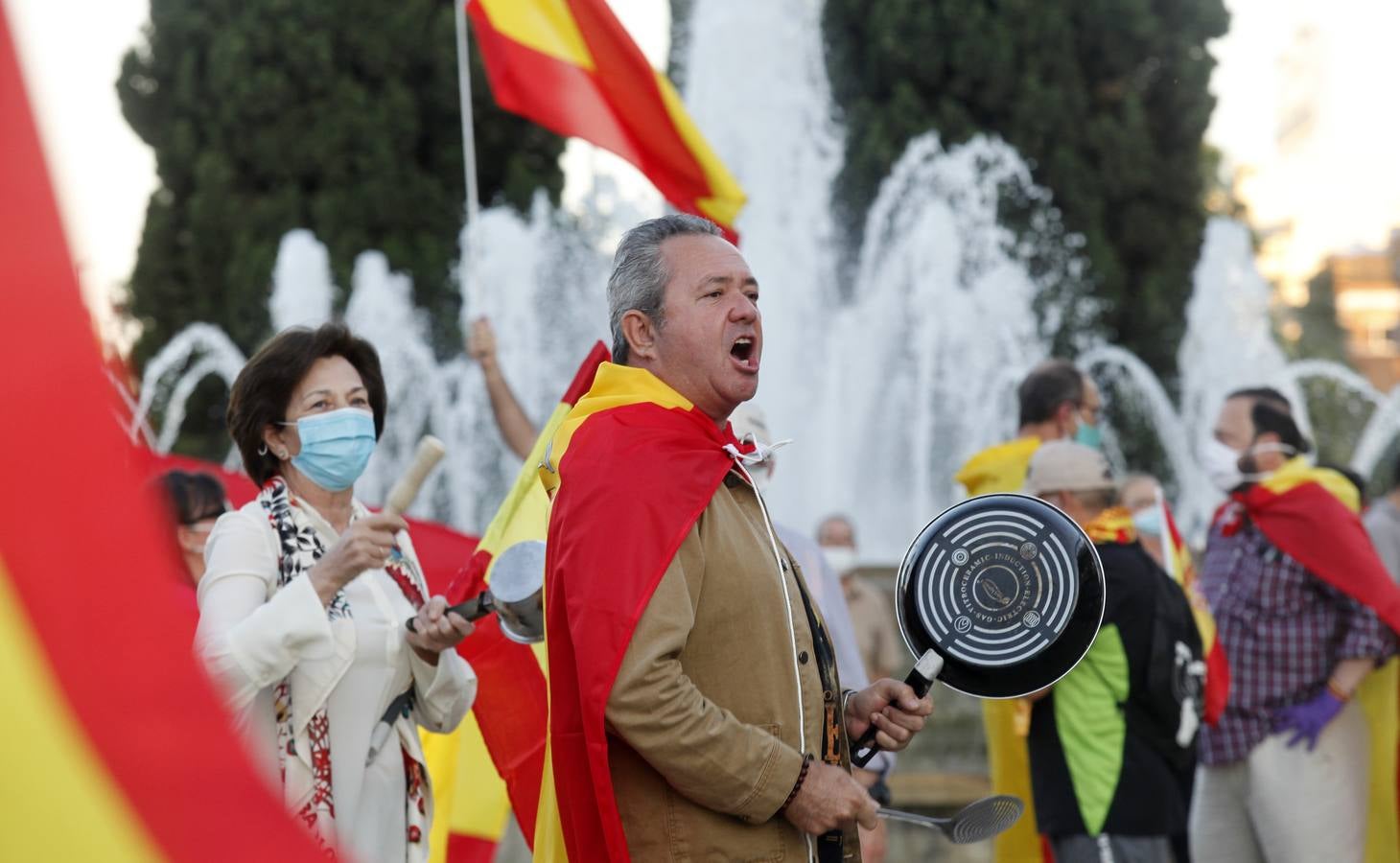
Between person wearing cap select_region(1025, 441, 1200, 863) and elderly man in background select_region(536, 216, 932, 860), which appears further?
person wearing cap select_region(1025, 441, 1200, 863)

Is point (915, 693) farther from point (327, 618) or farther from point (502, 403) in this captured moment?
point (502, 403)

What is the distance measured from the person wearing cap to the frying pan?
1.85m

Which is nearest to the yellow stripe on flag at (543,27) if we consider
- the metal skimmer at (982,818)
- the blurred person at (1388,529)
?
the metal skimmer at (982,818)

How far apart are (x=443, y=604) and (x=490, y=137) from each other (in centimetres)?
2201

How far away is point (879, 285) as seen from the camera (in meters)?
20.5

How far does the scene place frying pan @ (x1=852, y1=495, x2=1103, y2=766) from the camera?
2838mm

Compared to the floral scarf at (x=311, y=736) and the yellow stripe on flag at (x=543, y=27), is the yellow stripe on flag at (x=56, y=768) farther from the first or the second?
the yellow stripe on flag at (x=543, y=27)

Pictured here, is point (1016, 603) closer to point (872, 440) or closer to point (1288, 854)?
point (1288, 854)

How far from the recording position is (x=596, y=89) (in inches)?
237

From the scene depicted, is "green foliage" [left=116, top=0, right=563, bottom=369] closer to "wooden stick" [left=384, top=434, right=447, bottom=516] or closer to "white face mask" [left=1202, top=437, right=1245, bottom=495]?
"white face mask" [left=1202, top=437, right=1245, bottom=495]

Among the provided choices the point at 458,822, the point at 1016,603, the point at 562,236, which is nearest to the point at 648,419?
the point at 1016,603

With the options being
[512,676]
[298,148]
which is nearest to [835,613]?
[512,676]

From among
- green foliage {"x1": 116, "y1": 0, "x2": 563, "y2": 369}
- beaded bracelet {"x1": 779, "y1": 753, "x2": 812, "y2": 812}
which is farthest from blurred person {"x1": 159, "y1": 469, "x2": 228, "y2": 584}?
green foliage {"x1": 116, "y1": 0, "x2": 563, "y2": 369}

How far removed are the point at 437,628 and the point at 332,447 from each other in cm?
50
